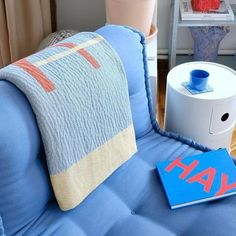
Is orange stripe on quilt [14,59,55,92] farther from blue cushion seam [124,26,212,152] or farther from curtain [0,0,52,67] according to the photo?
curtain [0,0,52,67]

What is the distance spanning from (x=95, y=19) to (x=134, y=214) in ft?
4.90

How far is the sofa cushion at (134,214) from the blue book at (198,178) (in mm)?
Result: 23

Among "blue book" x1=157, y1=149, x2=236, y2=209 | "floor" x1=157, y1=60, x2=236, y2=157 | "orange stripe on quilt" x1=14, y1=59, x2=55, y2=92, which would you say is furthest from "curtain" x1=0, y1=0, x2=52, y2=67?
"blue book" x1=157, y1=149, x2=236, y2=209


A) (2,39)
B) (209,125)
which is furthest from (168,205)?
(2,39)

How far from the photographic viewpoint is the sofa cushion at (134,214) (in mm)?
1125

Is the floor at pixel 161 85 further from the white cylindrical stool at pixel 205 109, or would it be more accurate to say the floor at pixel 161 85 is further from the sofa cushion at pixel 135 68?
the sofa cushion at pixel 135 68

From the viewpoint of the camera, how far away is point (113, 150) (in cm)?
128

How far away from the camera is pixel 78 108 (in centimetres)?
112

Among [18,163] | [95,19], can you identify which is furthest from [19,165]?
[95,19]

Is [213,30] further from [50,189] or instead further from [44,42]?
[50,189]

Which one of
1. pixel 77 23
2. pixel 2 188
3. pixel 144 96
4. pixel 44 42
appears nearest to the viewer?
pixel 2 188

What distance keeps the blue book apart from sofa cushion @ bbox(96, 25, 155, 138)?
0.67 feet

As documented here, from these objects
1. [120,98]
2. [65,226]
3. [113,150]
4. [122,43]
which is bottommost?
[65,226]

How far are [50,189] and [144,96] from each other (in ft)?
1.68
